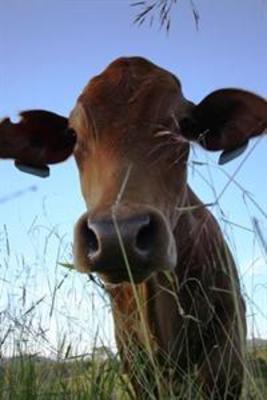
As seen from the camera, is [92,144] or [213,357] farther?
[213,357]

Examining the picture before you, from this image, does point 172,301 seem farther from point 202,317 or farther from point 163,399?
point 163,399

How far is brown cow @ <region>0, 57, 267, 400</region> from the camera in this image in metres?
4.56

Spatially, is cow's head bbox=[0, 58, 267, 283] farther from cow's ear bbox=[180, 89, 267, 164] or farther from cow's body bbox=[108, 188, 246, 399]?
cow's body bbox=[108, 188, 246, 399]

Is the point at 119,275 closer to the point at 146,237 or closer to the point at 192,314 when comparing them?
the point at 146,237

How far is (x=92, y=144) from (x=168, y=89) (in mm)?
829

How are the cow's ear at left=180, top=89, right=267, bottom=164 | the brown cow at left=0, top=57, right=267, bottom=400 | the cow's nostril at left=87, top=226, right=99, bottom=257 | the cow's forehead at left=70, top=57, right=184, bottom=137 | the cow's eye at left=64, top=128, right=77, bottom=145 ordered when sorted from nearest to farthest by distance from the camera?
the cow's nostril at left=87, top=226, right=99, bottom=257
the brown cow at left=0, top=57, right=267, bottom=400
the cow's forehead at left=70, top=57, right=184, bottom=137
the cow's ear at left=180, top=89, right=267, bottom=164
the cow's eye at left=64, top=128, right=77, bottom=145

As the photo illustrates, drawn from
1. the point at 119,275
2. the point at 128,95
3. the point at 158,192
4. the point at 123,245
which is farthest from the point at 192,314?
the point at 123,245

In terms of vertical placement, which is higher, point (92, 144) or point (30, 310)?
point (92, 144)

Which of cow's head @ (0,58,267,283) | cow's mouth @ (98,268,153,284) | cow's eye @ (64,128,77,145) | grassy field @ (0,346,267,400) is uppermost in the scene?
cow's eye @ (64,128,77,145)

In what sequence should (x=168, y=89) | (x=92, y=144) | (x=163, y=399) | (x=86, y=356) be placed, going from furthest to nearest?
1. (x=168, y=89)
2. (x=92, y=144)
3. (x=86, y=356)
4. (x=163, y=399)

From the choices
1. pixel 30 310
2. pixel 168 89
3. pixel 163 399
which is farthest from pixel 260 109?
pixel 163 399

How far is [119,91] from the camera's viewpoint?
5.47 metres

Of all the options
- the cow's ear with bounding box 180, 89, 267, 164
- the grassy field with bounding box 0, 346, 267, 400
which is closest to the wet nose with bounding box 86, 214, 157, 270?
the grassy field with bounding box 0, 346, 267, 400

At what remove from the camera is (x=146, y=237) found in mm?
4242
